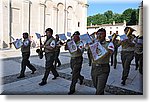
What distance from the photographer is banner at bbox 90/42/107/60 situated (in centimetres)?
195

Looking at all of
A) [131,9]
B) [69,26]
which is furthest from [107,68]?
[69,26]

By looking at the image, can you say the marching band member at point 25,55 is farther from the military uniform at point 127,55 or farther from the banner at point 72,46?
the military uniform at point 127,55

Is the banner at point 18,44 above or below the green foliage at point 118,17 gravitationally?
below

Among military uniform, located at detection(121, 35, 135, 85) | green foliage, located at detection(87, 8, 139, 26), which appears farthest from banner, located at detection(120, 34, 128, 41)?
green foliage, located at detection(87, 8, 139, 26)

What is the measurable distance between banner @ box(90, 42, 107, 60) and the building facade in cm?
43

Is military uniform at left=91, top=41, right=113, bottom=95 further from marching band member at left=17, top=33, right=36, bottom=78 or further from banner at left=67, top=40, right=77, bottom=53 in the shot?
marching band member at left=17, top=33, right=36, bottom=78

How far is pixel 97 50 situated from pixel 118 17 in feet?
1.96

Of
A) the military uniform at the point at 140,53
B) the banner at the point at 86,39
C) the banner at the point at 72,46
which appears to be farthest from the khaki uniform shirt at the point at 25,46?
the military uniform at the point at 140,53

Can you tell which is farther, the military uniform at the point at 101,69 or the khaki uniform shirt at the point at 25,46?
the khaki uniform shirt at the point at 25,46

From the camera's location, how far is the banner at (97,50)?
1.95 meters

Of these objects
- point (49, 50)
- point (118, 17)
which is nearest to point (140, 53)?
point (118, 17)

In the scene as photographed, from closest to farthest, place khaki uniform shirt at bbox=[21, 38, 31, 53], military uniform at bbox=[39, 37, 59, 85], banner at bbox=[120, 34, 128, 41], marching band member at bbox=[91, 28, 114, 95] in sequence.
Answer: marching band member at bbox=[91, 28, 114, 95] → banner at bbox=[120, 34, 128, 41] → military uniform at bbox=[39, 37, 59, 85] → khaki uniform shirt at bbox=[21, 38, 31, 53]

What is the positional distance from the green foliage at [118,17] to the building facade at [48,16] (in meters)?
0.22

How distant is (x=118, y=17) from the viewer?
2348 millimetres
